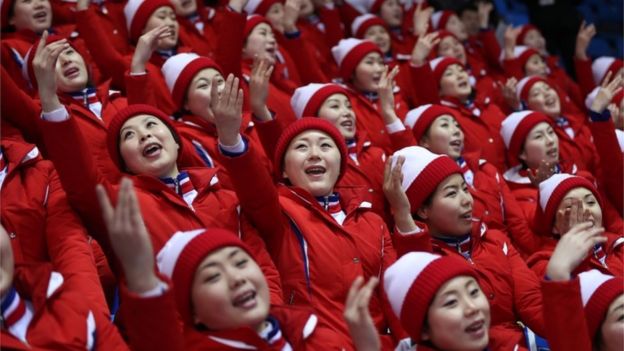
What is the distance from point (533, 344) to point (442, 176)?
0.63m

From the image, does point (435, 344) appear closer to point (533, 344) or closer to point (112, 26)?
point (533, 344)

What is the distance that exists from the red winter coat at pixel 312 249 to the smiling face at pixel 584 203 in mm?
807

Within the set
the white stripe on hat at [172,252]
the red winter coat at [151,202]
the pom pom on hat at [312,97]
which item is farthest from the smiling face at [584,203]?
the white stripe on hat at [172,252]

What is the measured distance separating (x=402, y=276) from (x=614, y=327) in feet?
2.17

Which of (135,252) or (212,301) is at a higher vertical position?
(135,252)

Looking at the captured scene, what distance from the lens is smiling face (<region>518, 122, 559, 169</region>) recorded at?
3.77 metres

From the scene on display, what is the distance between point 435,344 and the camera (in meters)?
2.11

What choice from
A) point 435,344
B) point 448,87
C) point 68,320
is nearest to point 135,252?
point 68,320

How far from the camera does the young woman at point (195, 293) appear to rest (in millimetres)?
1804

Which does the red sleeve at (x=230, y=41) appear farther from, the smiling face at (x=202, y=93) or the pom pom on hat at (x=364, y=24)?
the pom pom on hat at (x=364, y=24)

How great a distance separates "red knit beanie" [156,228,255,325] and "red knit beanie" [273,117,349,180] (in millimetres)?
817

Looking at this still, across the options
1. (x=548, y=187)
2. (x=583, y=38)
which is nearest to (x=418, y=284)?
(x=548, y=187)

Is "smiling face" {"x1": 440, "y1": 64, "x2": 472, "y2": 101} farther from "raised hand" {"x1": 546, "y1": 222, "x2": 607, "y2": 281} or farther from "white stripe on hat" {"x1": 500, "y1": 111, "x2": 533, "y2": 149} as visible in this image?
"raised hand" {"x1": 546, "y1": 222, "x2": 607, "y2": 281}

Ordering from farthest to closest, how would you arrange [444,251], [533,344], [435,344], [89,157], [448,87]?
[448,87] → [444,251] → [533,344] → [89,157] → [435,344]
